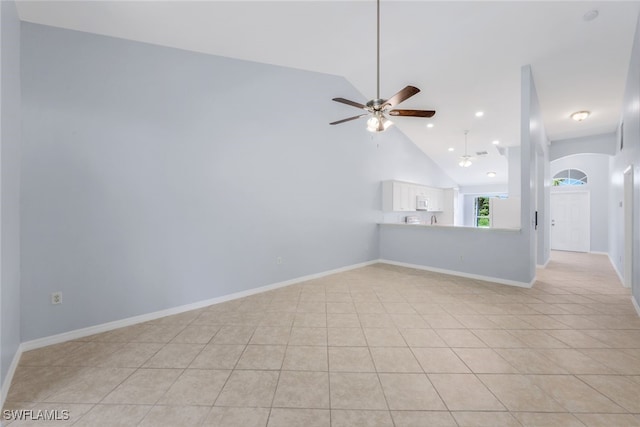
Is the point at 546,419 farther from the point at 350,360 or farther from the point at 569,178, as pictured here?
the point at 569,178

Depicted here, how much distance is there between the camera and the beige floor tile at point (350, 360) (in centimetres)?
211

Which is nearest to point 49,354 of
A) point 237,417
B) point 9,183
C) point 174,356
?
point 174,356

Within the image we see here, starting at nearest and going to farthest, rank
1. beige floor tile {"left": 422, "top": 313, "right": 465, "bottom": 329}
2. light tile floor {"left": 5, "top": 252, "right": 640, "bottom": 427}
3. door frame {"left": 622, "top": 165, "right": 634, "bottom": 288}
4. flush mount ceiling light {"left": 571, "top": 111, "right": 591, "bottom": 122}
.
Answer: light tile floor {"left": 5, "top": 252, "right": 640, "bottom": 427} < beige floor tile {"left": 422, "top": 313, "right": 465, "bottom": 329} < door frame {"left": 622, "top": 165, "right": 634, "bottom": 288} < flush mount ceiling light {"left": 571, "top": 111, "right": 591, "bottom": 122}

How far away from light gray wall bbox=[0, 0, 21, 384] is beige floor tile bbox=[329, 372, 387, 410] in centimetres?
232

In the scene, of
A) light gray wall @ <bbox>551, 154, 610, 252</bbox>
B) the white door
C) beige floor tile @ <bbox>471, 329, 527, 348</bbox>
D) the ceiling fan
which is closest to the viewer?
beige floor tile @ <bbox>471, 329, 527, 348</bbox>

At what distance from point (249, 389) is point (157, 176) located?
2.53 metres

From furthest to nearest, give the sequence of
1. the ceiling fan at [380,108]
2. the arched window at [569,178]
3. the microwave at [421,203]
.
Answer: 1. the arched window at [569,178]
2. the microwave at [421,203]
3. the ceiling fan at [380,108]

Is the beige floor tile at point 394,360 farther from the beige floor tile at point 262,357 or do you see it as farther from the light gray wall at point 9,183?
the light gray wall at point 9,183

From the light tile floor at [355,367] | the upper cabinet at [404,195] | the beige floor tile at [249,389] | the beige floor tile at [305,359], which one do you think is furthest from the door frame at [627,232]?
the beige floor tile at [249,389]

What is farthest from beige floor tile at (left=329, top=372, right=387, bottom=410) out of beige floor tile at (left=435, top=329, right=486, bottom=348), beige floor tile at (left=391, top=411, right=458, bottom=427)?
beige floor tile at (left=435, top=329, right=486, bottom=348)

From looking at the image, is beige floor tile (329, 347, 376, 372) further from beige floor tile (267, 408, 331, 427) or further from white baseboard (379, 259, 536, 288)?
white baseboard (379, 259, 536, 288)

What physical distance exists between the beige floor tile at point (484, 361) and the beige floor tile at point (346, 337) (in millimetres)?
875

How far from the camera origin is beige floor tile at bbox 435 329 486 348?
2.47 meters

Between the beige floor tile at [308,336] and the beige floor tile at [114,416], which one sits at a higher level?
the beige floor tile at [308,336]
